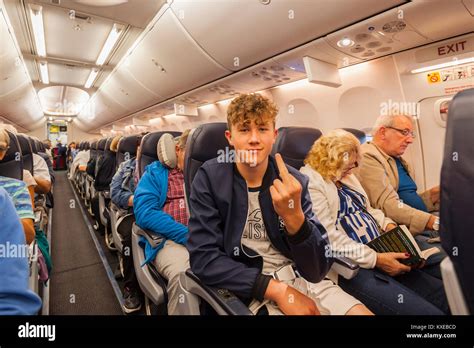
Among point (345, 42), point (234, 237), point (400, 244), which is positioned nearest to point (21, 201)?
point (234, 237)

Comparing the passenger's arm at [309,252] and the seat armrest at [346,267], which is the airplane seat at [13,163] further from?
the seat armrest at [346,267]

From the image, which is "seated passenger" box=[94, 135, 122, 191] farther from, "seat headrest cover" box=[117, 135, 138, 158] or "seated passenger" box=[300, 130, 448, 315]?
"seated passenger" box=[300, 130, 448, 315]

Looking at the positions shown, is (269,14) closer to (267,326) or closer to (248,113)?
(248,113)

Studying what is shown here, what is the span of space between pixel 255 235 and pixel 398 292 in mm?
820

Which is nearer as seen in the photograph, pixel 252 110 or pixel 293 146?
pixel 252 110

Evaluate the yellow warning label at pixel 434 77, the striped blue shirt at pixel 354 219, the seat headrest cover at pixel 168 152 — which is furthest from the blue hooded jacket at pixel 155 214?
the yellow warning label at pixel 434 77

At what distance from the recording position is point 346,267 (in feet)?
4.50

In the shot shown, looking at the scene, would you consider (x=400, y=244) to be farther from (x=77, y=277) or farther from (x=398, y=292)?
(x=77, y=277)

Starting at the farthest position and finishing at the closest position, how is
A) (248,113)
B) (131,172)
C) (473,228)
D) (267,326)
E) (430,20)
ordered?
(131,172), (430,20), (248,113), (267,326), (473,228)

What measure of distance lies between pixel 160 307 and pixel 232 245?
1.04 metres

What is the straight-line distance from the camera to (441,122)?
2.73 meters

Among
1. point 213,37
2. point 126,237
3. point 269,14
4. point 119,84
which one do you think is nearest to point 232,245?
point 126,237

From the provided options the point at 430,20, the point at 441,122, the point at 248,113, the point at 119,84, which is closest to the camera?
the point at 248,113

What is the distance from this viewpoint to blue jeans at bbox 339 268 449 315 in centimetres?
129
